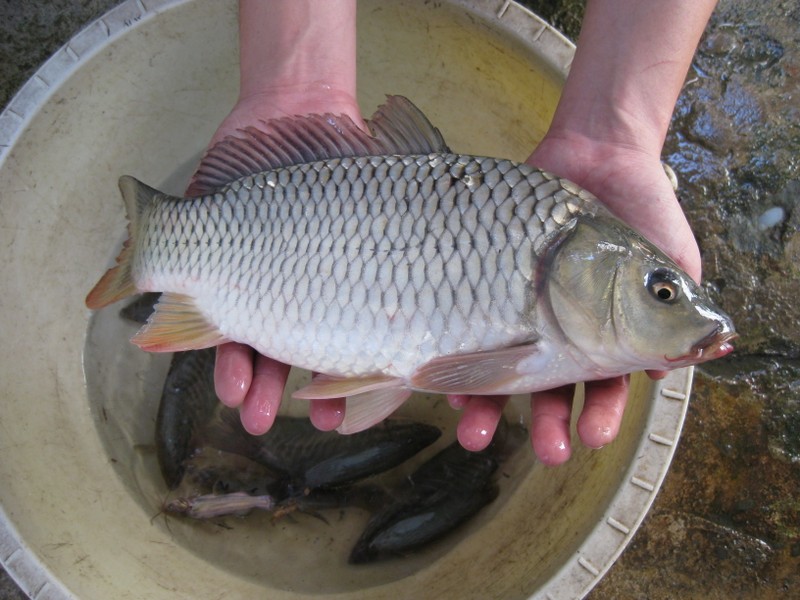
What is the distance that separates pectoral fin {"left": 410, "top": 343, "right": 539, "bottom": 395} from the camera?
1358mm

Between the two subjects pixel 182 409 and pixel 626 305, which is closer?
pixel 626 305

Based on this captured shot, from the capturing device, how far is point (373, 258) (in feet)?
4.71

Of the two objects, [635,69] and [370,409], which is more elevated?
[635,69]

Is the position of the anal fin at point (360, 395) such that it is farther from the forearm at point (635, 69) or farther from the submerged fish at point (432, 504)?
the forearm at point (635, 69)

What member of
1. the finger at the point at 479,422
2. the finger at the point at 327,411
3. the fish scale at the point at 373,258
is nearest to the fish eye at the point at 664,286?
the fish scale at the point at 373,258

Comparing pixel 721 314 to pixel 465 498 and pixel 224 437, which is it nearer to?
pixel 465 498

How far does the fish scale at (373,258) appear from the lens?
1377 millimetres

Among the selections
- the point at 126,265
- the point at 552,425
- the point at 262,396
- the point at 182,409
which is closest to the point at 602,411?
the point at 552,425

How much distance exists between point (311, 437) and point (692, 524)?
4.45ft

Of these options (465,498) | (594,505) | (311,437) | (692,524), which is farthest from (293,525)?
(692,524)

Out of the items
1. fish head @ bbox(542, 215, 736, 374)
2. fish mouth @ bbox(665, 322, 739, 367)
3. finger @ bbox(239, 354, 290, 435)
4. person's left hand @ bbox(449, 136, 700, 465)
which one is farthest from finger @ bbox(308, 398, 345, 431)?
fish mouth @ bbox(665, 322, 739, 367)

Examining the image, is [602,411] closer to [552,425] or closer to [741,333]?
[552,425]

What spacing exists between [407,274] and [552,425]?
501 millimetres

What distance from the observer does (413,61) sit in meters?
2.49
